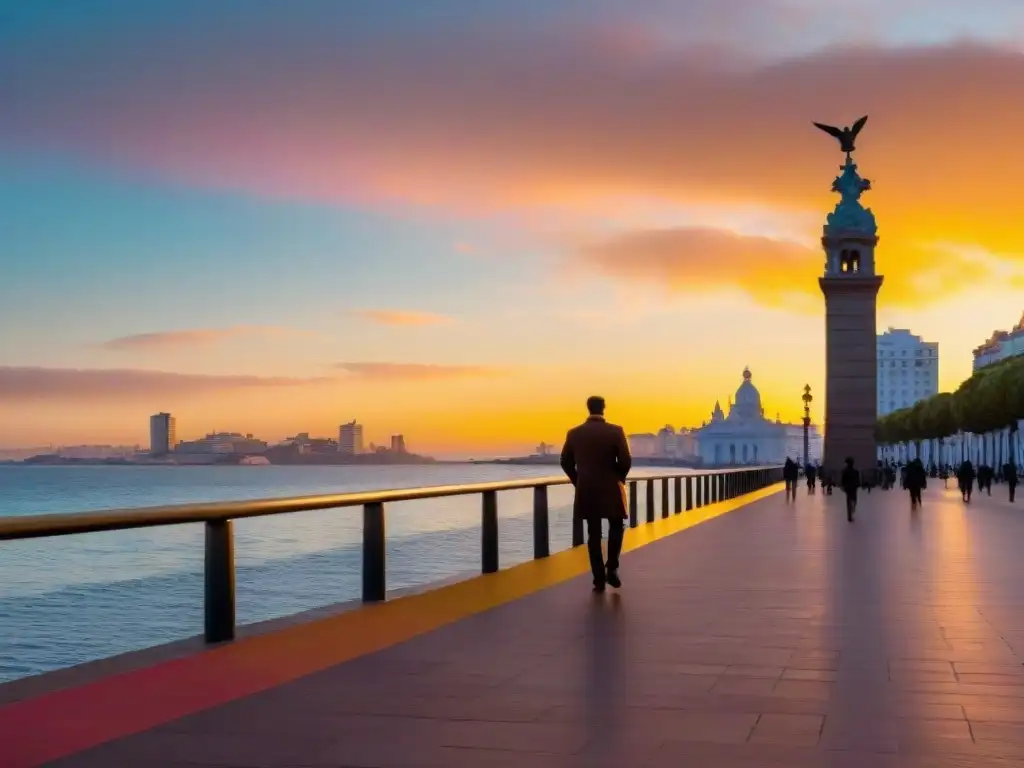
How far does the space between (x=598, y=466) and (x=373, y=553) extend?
2762 millimetres

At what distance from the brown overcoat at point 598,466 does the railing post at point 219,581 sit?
494cm

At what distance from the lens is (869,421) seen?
74.9 meters

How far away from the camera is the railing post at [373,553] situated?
1264 centimetres

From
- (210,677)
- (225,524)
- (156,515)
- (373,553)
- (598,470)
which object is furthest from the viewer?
(598,470)

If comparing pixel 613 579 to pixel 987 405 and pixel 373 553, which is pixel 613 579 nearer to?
pixel 373 553

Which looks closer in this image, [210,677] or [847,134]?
[210,677]

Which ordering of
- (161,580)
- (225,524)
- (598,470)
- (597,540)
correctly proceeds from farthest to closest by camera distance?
(161,580) < (597,540) < (598,470) < (225,524)

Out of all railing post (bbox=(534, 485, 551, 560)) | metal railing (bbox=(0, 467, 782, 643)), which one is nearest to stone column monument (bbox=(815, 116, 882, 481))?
railing post (bbox=(534, 485, 551, 560))

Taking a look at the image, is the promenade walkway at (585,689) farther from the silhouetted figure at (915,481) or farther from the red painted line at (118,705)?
the silhouetted figure at (915,481)

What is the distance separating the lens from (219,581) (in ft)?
33.1

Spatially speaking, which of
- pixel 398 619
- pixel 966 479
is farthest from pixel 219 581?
pixel 966 479

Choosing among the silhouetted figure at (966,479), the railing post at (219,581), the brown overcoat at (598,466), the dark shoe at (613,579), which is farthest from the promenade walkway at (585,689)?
the silhouetted figure at (966,479)

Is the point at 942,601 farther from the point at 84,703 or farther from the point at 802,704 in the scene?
the point at 84,703

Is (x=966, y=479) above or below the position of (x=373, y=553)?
below
